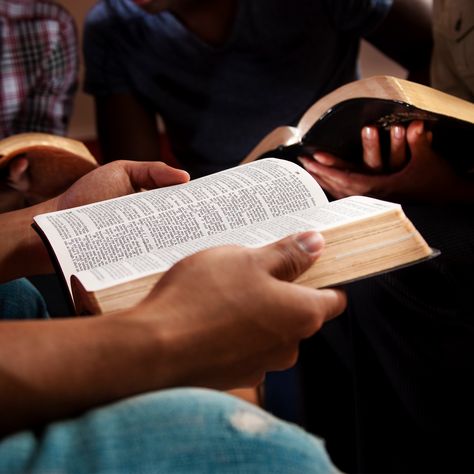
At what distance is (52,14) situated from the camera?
1279 millimetres

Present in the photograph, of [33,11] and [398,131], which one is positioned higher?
[398,131]

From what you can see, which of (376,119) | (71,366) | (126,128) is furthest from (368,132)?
(126,128)

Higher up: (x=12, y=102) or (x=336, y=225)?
(x=336, y=225)

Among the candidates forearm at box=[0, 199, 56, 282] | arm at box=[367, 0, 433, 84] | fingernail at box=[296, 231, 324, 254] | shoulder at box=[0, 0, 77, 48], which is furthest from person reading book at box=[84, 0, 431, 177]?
fingernail at box=[296, 231, 324, 254]

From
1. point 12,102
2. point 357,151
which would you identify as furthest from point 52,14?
point 357,151

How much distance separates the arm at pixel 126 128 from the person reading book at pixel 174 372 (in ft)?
2.70

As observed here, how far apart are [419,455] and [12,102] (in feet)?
3.12

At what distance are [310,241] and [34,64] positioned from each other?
0.98 meters

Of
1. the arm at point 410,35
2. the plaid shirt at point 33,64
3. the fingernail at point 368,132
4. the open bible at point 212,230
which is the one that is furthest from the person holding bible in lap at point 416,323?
the plaid shirt at point 33,64

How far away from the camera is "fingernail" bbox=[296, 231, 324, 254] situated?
0.46m

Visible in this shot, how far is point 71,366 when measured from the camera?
37 cm

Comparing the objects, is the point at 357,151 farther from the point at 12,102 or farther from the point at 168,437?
the point at 12,102

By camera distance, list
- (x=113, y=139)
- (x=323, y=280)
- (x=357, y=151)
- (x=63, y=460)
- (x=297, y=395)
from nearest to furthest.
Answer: (x=63, y=460), (x=323, y=280), (x=357, y=151), (x=297, y=395), (x=113, y=139)

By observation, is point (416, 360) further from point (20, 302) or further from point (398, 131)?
point (20, 302)
